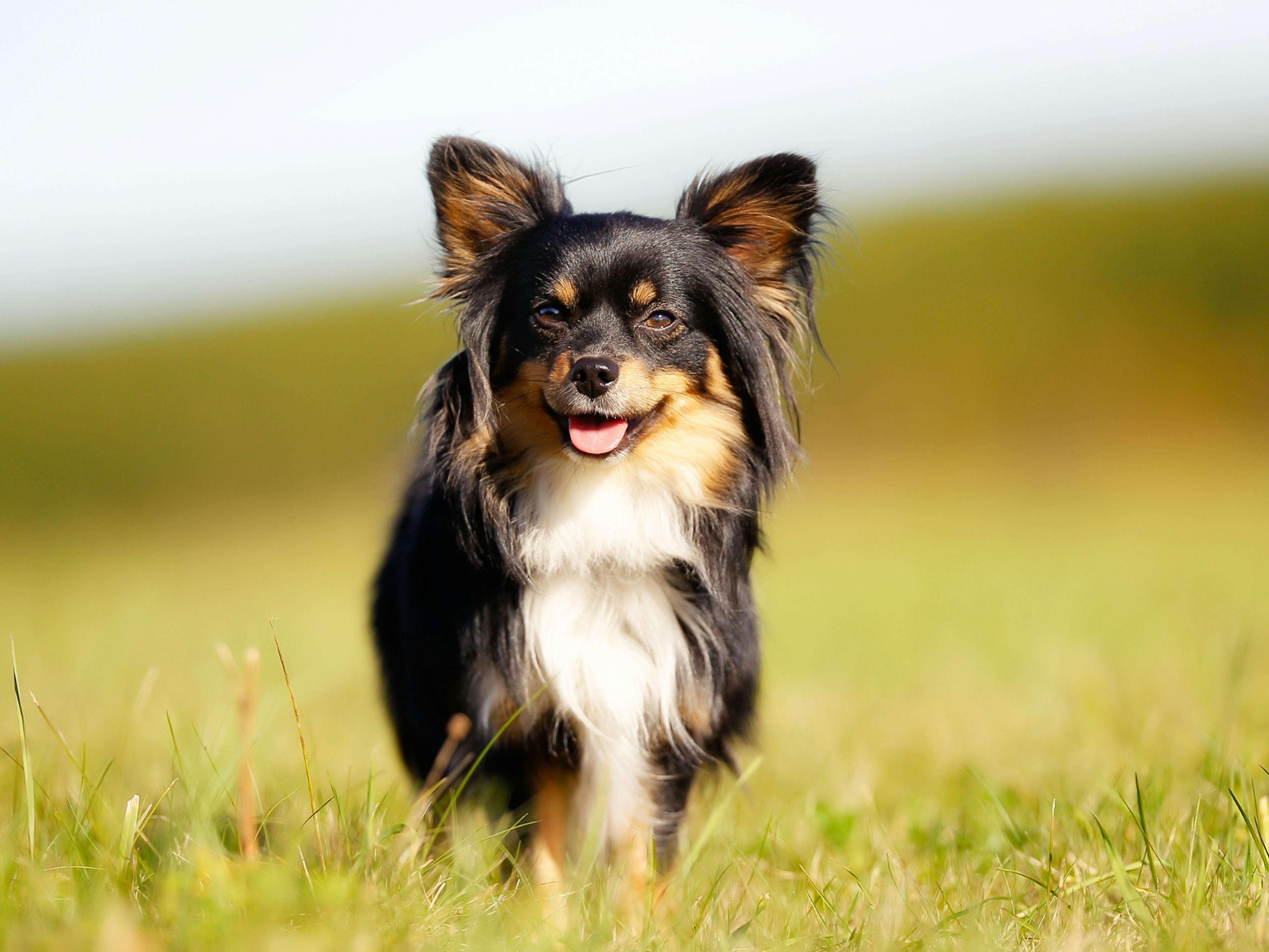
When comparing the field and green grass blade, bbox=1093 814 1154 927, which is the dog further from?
green grass blade, bbox=1093 814 1154 927

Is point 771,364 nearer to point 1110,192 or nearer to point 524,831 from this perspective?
point 524,831

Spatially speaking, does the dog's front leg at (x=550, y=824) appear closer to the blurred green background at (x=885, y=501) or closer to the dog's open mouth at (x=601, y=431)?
the blurred green background at (x=885, y=501)

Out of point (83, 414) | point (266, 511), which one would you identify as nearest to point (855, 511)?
point (266, 511)

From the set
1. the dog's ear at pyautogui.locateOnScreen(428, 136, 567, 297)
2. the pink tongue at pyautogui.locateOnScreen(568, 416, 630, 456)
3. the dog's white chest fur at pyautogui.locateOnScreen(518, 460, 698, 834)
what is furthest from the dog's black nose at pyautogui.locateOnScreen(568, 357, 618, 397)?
the dog's ear at pyautogui.locateOnScreen(428, 136, 567, 297)

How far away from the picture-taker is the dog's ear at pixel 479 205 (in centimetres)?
345

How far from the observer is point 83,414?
27562mm

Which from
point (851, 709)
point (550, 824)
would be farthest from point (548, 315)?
point (851, 709)

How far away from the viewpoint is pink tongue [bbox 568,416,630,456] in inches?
125

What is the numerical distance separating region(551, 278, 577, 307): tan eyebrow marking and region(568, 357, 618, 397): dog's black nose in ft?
0.89

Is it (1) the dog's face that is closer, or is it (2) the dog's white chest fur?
(2) the dog's white chest fur

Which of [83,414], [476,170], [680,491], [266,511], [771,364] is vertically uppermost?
[476,170]

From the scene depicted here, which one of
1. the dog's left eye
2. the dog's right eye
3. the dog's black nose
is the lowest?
the dog's black nose

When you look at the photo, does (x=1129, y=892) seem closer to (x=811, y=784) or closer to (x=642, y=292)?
(x=811, y=784)

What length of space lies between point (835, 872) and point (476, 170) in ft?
8.17
